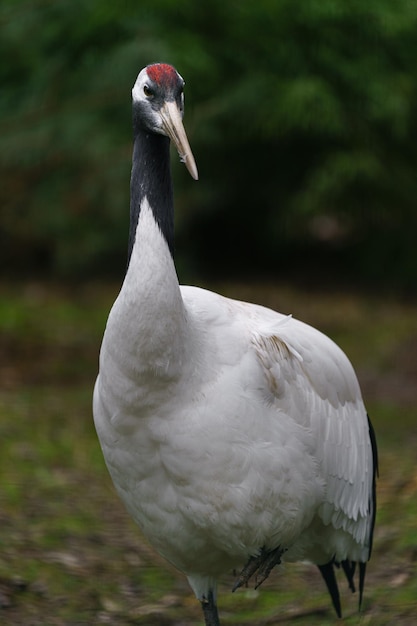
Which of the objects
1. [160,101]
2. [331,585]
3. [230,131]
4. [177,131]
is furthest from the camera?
[230,131]

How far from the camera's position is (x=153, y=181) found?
13.5 ft

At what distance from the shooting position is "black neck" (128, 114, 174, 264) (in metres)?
4.12

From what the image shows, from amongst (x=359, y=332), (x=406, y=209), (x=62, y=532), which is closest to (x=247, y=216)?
(x=406, y=209)

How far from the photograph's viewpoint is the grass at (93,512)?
5.74m

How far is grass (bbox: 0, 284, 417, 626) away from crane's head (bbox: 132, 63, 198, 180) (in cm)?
257

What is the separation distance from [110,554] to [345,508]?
1.91m

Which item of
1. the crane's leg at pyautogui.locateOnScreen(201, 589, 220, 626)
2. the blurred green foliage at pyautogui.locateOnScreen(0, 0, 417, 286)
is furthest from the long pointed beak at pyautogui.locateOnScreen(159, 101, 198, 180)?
the blurred green foliage at pyautogui.locateOnScreen(0, 0, 417, 286)

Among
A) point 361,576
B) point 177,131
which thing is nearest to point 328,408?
point 361,576

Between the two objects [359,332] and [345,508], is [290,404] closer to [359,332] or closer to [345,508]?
[345,508]

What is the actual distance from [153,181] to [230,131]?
869cm

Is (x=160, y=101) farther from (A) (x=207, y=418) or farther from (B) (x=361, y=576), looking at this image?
(B) (x=361, y=576)

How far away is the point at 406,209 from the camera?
13.0m

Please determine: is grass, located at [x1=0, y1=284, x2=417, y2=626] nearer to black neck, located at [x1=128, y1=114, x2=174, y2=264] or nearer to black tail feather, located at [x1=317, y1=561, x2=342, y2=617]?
black tail feather, located at [x1=317, y1=561, x2=342, y2=617]

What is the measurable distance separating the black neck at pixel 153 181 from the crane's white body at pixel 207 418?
4cm
